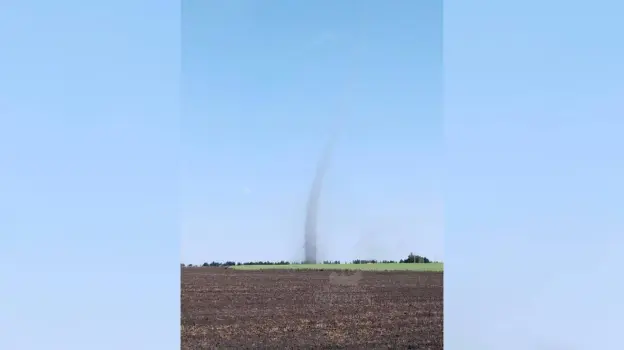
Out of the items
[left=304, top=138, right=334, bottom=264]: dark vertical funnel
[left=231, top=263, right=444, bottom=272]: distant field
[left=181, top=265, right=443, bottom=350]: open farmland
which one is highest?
[left=304, top=138, right=334, bottom=264]: dark vertical funnel

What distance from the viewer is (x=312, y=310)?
486cm

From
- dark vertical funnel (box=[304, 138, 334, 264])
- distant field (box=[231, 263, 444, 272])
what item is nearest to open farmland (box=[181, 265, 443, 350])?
distant field (box=[231, 263, 444, 272])

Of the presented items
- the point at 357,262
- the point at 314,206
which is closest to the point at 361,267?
the point at 357,262

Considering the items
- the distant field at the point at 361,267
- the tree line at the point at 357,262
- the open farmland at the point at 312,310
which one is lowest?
the open farmland at the point at 312,310

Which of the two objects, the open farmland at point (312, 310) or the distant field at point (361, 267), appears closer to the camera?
the distant field at point (361, 267)

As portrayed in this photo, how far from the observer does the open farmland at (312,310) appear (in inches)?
181

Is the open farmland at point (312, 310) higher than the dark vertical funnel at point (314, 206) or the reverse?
the reverse

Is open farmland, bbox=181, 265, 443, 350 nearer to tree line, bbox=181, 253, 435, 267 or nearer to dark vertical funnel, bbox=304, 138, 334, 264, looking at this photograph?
tree line, bbox=181, 253, 435, 267

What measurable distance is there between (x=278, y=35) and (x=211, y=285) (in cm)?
196

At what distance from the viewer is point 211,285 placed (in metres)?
4.93

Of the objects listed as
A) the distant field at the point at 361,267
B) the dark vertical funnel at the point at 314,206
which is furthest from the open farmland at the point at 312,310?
the dark vertical funnel at the point at 314,206

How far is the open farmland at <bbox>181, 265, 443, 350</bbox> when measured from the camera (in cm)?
459

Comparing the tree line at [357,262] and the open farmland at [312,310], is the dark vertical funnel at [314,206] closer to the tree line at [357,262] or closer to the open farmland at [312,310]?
the tree line at [357,262]

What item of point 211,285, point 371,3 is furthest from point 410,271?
point 371,3
